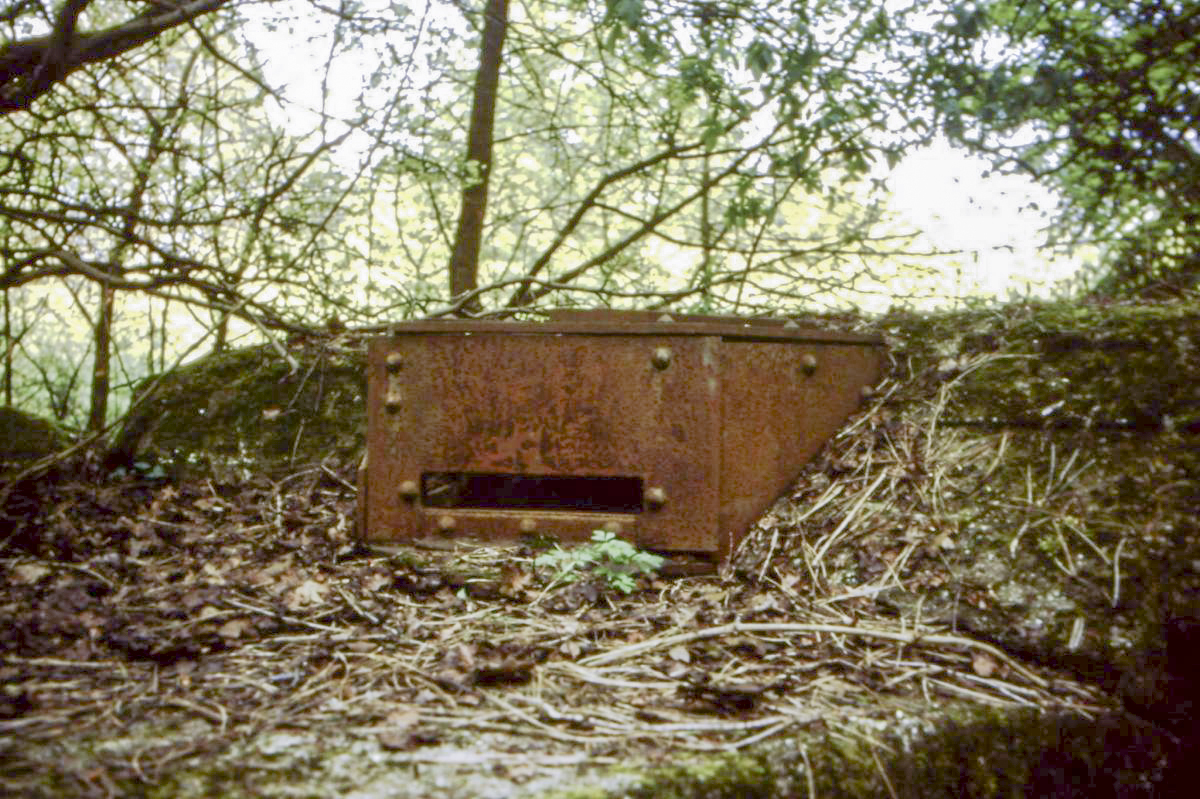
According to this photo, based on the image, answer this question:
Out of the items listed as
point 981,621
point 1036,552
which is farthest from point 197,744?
point 1036,552

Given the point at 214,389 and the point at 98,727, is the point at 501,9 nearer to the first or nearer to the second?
the point at 214,389

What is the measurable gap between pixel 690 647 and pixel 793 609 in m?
0.42

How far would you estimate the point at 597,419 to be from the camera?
9.22ft

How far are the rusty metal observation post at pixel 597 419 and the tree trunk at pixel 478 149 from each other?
279 cm

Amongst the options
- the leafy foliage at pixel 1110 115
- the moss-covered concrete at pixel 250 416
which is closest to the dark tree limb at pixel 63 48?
the moss-covered concrete at pixel 250 416

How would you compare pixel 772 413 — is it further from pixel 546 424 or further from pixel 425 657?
pixel 425 657

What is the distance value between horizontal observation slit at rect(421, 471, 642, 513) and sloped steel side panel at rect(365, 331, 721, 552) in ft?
1.23

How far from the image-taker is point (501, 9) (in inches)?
220

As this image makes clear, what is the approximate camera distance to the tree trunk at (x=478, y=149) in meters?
5.62

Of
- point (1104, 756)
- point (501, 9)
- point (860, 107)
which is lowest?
point (1104, 756)

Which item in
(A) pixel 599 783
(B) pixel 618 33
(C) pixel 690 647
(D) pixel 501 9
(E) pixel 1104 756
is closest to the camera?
(A) pixel 599 783

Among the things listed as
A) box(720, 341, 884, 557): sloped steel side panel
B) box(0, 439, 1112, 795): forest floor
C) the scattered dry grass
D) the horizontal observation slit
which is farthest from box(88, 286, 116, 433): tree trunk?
box(720, 341, 884, 557): sloped steel side panel

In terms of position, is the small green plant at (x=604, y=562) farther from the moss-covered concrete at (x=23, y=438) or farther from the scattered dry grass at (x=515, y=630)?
the moss-covered concrete at (x=23, y=438)

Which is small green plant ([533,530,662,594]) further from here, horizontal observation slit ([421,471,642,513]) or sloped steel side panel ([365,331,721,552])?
horizontal observation slit ([421,471,642,513])
